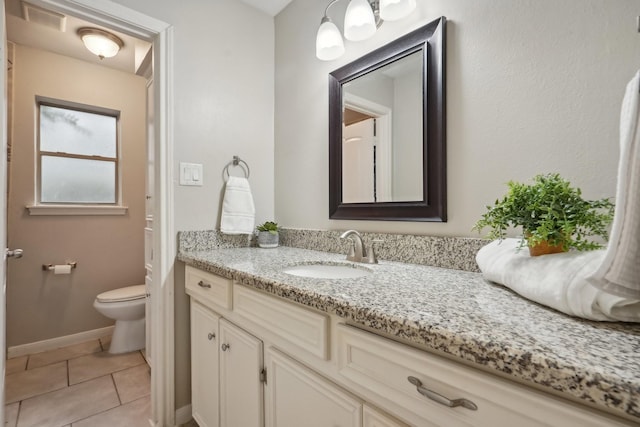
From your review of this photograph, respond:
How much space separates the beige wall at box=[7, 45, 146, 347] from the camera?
2.19 meters

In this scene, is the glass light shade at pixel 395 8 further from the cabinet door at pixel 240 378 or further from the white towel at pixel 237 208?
the cabinet door at pixel 240 378

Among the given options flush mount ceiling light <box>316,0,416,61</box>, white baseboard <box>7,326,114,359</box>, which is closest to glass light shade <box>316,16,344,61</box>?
flush mount ceiling light <box>316,0,416,61</box>

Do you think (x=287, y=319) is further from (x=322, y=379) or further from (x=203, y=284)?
(x=203, y=284)

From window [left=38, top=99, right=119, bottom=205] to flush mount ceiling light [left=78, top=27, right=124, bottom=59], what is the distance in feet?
1.88

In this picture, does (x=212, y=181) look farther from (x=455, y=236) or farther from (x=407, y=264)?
(x=455, y=236)

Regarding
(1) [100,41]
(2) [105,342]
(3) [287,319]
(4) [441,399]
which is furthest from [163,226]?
(2) [105,342]

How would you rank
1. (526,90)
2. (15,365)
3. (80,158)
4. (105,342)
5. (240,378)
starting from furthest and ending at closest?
(80,158) < (105,342) < (15,365) < (240,378) < (526,90)

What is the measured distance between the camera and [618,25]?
73 centimetres

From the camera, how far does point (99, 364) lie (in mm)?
2051

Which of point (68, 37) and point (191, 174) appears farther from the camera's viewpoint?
point (68, 37)

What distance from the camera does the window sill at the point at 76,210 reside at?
2.23 meters

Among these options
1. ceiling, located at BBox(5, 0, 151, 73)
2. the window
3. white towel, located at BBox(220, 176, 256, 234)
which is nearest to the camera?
white towel, located at BBox(220, 176, 256, 234)

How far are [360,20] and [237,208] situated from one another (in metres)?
1.04

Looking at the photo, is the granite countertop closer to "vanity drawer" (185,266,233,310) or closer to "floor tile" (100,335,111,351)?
"vanity drawer" (185,266,233,310)
